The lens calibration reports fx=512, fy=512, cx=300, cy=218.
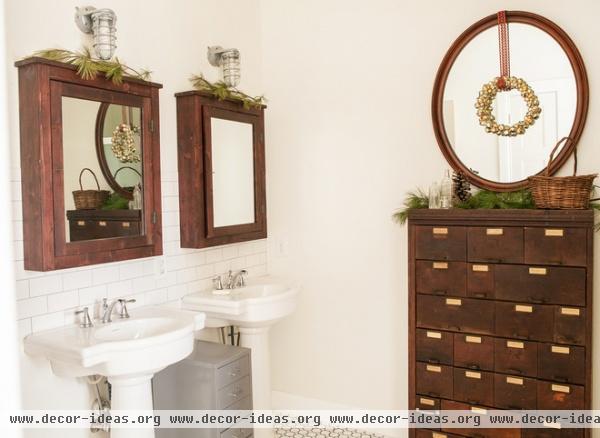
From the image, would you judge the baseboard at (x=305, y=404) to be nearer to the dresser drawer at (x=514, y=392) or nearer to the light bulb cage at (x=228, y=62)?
the dresser drawer at (x=514, y=392)

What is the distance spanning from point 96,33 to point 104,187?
2.42ft

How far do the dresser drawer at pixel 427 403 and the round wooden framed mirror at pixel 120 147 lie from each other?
6.28ft

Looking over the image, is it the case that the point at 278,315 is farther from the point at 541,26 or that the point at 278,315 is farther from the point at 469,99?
the point at 541,26

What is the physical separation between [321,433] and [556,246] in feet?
6.52

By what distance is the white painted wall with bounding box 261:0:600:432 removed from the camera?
3.24 meters

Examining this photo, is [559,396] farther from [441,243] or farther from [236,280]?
[236,280]

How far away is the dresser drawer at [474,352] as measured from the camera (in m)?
2.67

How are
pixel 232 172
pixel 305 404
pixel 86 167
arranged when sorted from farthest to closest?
pixel 305 404
pixel 232 172
pixel 86 167

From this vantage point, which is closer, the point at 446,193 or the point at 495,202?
the point at 495,202

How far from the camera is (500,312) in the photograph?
2.64m

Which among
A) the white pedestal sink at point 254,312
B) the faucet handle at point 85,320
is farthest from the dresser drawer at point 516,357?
the faucet handle at point 85,320

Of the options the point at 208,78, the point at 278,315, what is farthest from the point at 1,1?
the point at 278,315

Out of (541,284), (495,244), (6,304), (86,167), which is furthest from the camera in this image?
(495,244)

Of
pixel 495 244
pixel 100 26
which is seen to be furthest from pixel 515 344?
pixel 100 26
